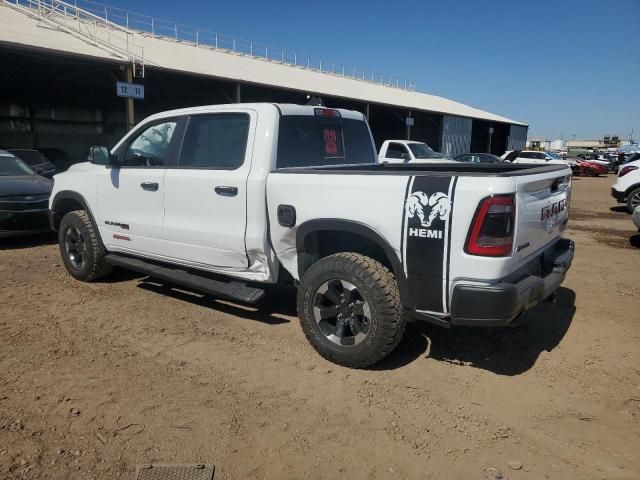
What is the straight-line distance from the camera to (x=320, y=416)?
3.09 m

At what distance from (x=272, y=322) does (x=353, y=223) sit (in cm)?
163

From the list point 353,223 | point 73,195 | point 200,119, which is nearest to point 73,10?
point 73,195

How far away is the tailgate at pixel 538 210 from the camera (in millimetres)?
3135

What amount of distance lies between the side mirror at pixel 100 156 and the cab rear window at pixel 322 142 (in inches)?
83.0

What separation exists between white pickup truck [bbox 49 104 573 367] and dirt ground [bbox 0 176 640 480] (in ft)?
1.44

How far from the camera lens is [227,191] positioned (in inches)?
162

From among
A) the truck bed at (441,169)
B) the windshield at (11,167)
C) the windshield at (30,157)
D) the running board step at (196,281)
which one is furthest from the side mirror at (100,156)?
the windshield at (30,157)

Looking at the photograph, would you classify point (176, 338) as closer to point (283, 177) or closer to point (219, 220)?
point (219, 220)

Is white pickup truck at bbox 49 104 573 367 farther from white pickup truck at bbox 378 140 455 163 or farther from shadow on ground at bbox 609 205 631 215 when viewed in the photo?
white pickup truck at bbox 378 140 455 163

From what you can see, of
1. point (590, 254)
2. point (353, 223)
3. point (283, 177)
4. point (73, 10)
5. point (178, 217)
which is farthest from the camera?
point (73, 10)

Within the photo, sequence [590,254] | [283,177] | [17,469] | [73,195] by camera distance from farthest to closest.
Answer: [590,254] < [73,195] < [283,177] < [17,469]

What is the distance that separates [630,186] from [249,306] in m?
11.3

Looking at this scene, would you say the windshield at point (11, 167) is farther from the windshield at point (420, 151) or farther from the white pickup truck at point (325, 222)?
the windshield at point (420, 151)

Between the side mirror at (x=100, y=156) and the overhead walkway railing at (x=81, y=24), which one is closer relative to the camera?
the side mirror at (x=100, y=156)
